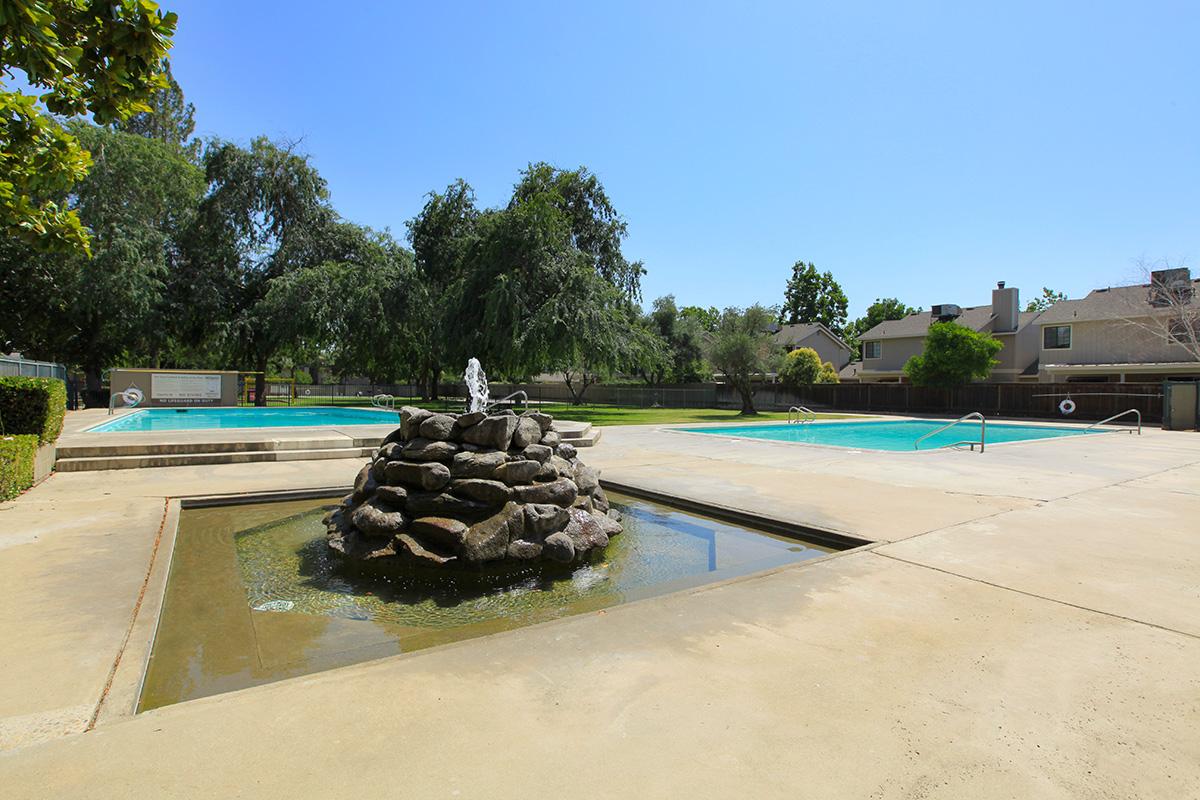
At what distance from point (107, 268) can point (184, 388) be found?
5.96 metres

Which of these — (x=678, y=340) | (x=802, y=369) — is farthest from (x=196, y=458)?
(x=678, y=340)

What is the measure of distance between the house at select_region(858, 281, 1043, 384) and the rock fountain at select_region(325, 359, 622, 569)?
35.1 meters

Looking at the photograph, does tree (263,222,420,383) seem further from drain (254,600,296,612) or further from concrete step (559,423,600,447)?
drain (254,600,296,612)

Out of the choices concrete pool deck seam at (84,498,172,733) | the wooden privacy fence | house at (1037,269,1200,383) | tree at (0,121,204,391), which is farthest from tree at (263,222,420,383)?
house at (1037,269,1200,383)

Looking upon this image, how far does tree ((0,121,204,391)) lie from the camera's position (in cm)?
2492

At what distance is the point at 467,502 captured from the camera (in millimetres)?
5723

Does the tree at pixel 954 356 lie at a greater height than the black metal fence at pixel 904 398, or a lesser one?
greater

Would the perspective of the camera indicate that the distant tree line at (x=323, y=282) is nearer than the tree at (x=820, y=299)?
→ Yes

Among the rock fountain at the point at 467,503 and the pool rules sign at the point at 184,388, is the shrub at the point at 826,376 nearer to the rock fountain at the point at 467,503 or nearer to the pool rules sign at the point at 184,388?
the pool rules sign at the point at 184,388

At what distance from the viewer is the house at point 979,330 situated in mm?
33812

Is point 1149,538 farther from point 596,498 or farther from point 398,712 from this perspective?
point 398,712

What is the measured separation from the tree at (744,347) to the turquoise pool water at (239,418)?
53.0 ft

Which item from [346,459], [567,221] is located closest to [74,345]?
[567,221]

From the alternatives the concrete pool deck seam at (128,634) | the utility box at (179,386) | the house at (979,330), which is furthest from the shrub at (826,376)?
the concrete pool deck seam at (128,634)
